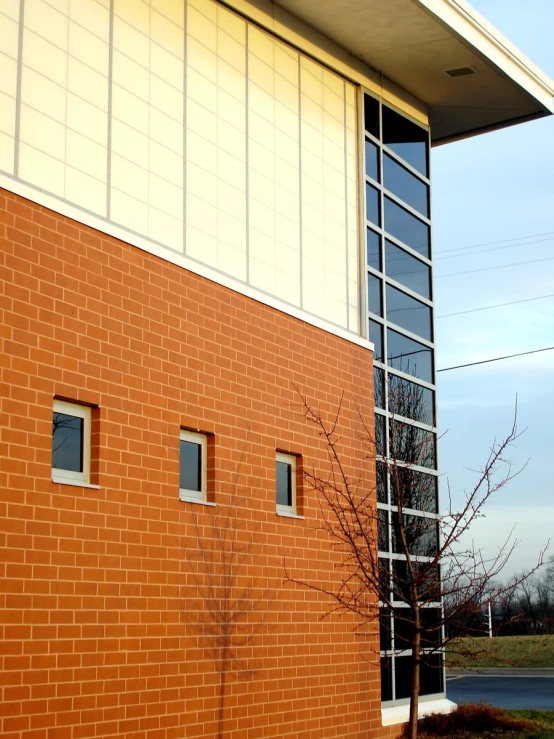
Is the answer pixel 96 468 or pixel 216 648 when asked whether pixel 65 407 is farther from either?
pixel 216 648

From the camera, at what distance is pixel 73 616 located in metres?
11.8

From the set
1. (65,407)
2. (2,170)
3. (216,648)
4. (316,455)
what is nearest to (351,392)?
(316,455)

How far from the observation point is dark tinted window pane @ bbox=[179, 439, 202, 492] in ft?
46.7

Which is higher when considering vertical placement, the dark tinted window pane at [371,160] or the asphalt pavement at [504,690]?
the dark tinted window pane at [371,160]

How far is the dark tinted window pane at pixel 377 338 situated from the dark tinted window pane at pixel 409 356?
33cm

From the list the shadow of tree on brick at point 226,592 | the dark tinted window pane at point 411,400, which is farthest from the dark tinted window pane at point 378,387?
the shadow of tree on brick at point 226,592

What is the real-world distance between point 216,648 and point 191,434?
9.03 ft

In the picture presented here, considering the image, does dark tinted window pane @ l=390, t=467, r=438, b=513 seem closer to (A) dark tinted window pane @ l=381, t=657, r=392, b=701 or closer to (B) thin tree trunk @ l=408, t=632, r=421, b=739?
(A) dark tinted window pane @ l=381, t=657, r=392, b=701

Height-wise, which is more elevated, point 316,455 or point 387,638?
point 316,455

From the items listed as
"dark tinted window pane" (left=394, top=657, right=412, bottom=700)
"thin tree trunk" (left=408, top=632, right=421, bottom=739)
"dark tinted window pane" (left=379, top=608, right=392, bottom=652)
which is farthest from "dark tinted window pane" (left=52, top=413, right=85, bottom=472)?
"dark tinted window pane" (left=394, top=657, right=412, bottom=700)

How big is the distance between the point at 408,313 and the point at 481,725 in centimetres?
755

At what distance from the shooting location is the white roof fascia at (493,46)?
18047 mm

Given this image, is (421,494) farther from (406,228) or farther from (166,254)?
(166,254)

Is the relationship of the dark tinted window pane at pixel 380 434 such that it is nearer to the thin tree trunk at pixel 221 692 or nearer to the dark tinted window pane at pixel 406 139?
the dark tinted window pane at pixel 406 139
